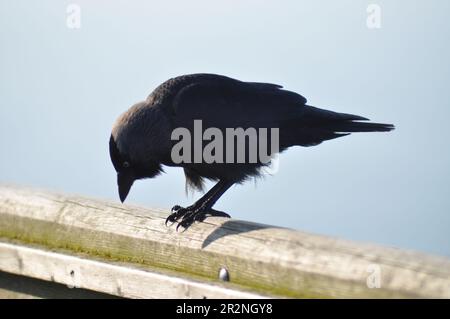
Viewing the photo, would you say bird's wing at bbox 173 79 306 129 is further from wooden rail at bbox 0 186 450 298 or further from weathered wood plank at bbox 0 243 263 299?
weathered wood plank at bbox 0 243 263 299

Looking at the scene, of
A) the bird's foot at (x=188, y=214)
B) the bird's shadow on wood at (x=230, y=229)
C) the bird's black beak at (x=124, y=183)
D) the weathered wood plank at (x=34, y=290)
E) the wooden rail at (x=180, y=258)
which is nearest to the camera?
the wooden rail at (x=180, y=258)

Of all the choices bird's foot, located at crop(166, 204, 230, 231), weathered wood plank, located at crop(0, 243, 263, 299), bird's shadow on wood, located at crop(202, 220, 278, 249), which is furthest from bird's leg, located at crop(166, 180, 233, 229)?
weathered wood plank, located at crop(0, 243, 263, 299)

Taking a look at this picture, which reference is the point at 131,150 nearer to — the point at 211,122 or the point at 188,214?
the point at 211,122

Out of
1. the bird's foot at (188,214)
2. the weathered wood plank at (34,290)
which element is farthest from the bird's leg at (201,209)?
the weathered wood plank at (34,290)

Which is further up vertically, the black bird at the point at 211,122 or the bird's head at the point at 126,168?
the black bird at the point at 211,122

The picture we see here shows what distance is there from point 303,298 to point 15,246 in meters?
1.51

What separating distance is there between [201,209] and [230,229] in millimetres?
1131

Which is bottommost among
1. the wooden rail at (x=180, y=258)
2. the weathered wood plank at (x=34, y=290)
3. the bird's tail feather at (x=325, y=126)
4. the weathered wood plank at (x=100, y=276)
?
the weathered wood plank at (x=34, y=290)

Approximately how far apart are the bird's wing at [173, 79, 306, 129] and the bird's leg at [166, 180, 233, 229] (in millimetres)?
387

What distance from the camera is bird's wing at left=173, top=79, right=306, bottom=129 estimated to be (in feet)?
15.0

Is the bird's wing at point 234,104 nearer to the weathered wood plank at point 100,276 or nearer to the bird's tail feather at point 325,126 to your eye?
the bird's tail feather at point 325,126

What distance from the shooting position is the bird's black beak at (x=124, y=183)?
15.4 feet

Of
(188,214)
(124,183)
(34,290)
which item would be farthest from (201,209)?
(34,290)
